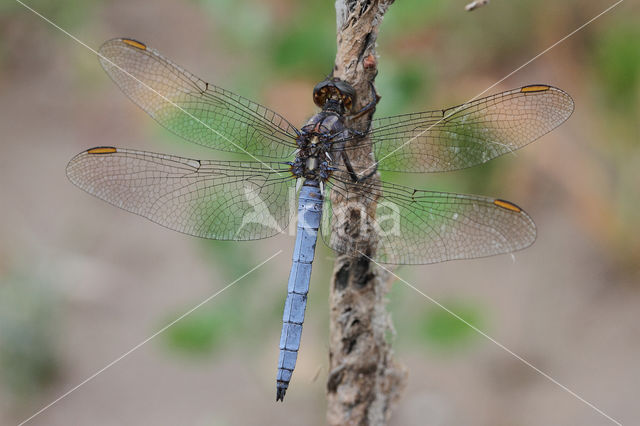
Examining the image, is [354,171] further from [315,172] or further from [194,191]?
[194,191]

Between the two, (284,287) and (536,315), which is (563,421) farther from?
(284,287)

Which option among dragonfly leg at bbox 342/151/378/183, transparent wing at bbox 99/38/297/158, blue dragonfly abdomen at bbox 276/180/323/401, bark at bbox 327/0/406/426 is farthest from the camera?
transparent wing at bbox 99/38/297/158

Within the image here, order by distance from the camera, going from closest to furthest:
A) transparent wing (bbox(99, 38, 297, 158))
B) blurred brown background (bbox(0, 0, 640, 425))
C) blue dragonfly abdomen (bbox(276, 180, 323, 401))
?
1. blue dragonfly abdomen (bbox(276, 180, 323, 401))
2. transparent wing (bbox(99, 38, 297, 158))
3. blurred brown background (bbox(0, 0, 640, 425))

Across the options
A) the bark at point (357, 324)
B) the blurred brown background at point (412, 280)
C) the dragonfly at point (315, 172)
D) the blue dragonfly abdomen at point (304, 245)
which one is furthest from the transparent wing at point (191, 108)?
the blurred brown background at point (412, 280)

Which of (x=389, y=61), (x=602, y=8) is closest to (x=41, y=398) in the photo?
(x=389, y=61)

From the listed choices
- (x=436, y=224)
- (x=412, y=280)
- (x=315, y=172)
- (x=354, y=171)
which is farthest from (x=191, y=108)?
(x=412, y=280)

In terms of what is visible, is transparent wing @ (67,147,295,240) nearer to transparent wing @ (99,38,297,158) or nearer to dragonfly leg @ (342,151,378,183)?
transparent wing @ (99,38,297,158)

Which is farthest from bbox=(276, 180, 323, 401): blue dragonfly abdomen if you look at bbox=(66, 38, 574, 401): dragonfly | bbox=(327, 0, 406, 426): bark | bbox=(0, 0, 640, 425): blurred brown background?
bbox=(0, 0, 640, 425): blurred brown background
